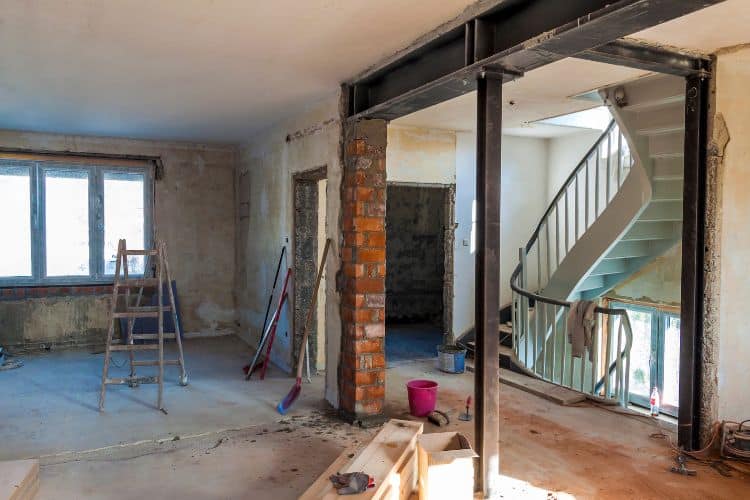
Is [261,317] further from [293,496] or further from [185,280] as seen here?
[293,496]

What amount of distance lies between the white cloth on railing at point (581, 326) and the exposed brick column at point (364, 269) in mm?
1964

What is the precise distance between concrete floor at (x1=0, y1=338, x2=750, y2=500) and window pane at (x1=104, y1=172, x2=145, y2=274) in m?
2.30

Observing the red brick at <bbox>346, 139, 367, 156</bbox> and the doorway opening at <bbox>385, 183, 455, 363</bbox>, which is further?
the doorway opening at <bbox>385, 183, 455, 363</bbox>

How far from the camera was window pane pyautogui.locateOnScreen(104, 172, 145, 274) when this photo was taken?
752 centimetres

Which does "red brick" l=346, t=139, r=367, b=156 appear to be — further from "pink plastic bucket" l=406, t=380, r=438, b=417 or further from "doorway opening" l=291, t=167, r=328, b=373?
"pink plastic bucket" l=406, t=380, r=438, b=417

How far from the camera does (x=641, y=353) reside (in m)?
7.51

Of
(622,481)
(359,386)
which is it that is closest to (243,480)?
(359,386)

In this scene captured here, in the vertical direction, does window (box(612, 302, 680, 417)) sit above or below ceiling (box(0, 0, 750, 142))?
below

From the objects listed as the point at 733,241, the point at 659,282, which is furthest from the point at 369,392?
the point at 659,282

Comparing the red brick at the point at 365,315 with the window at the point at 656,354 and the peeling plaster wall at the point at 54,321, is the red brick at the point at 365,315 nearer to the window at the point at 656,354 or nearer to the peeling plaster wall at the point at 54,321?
the window at the point at 656,354

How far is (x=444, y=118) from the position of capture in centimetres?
590

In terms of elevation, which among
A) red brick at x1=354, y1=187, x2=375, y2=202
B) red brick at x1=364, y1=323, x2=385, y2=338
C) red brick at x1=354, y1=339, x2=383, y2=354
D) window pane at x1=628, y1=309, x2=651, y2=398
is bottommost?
window pane at x1=628, y1=309, x2=651, y2=398

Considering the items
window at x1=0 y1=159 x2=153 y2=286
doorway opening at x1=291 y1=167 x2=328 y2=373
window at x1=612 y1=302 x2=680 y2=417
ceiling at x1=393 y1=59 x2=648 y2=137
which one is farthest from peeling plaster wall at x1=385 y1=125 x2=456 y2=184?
window at x1=0 y1=159 x2=153 y2=286

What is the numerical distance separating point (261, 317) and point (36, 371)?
249 cm
